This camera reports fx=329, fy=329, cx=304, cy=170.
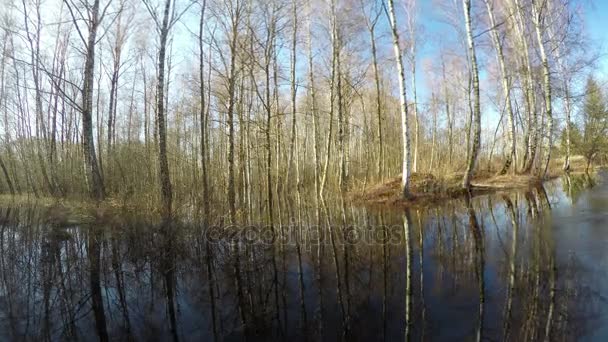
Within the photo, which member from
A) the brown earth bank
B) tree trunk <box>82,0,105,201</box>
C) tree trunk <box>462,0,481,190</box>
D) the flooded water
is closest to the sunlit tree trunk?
tree trunk <box>82,0,105,201</box>

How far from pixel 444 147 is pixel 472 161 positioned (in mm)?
32084

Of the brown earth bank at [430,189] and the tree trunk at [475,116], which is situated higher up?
the tree trunk at [475,116]

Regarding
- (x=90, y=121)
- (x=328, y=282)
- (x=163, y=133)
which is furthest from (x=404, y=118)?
(x=90, y=121)

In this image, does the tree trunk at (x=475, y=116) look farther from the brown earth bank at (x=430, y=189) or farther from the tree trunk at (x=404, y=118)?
the tree trunk at (x=404, y=118)

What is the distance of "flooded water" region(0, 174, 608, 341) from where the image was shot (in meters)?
3.25

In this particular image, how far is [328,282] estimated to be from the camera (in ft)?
15.2

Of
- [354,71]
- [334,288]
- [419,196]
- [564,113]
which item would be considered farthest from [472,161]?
[564,113]

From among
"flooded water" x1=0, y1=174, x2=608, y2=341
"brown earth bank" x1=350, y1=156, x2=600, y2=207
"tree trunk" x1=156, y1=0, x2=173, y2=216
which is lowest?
"flooded water" x1=0, y1=174, x2=608, y2=341

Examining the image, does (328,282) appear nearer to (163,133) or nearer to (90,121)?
(163,133)

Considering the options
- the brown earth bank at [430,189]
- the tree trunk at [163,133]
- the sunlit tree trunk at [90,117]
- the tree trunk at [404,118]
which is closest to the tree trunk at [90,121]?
the sunlit tree trunk at [90,117]

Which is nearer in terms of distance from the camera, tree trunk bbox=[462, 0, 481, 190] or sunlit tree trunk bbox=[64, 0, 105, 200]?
tree trunk bbox=[462, 0, 481, 190]

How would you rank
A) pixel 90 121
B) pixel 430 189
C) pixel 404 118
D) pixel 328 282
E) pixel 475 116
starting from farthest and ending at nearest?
pixel 90 121 → pixel 430 189 → pixel 475 116 → pixel 404 118 → pixel 328 282

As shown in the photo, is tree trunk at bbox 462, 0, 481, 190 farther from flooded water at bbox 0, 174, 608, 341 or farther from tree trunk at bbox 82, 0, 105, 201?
tree trunk at bbox 82, 0, 105, 201

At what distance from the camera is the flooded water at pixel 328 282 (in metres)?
3.25
